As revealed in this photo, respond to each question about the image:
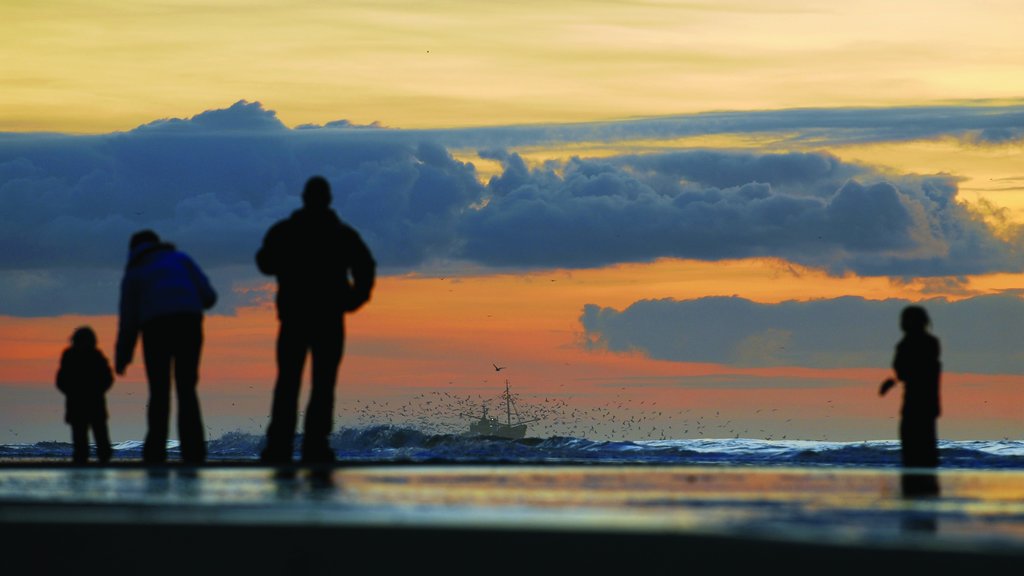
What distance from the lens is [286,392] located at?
13.4 meters

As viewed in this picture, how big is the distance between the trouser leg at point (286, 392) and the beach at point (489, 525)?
2.57 m

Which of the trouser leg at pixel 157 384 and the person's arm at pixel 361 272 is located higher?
the person's arm at pixel 361 272

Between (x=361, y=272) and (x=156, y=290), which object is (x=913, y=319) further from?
(x=156, y=290)

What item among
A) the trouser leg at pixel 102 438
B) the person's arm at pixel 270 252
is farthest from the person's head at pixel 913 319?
the trouser leg at pixel 102 438

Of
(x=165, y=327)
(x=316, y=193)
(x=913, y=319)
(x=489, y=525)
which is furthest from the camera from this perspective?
(x=913, y=319)

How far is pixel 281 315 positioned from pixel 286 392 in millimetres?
621

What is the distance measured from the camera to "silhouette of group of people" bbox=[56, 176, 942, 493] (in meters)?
13.2

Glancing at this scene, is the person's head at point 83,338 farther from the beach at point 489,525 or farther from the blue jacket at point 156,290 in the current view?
the beach at point 489,525

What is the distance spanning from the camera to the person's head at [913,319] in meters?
15.3

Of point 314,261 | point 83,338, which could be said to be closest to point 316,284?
point 314,261

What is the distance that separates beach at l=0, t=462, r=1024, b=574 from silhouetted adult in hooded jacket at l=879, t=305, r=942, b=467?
4.51 metres

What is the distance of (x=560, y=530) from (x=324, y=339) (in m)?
7.15

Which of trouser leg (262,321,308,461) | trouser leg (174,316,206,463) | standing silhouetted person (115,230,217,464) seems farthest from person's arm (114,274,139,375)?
trouser leg (262,321,308,461)

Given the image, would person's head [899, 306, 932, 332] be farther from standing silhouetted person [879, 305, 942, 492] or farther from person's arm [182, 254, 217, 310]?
person's arm [182, 254, 217, 310]
